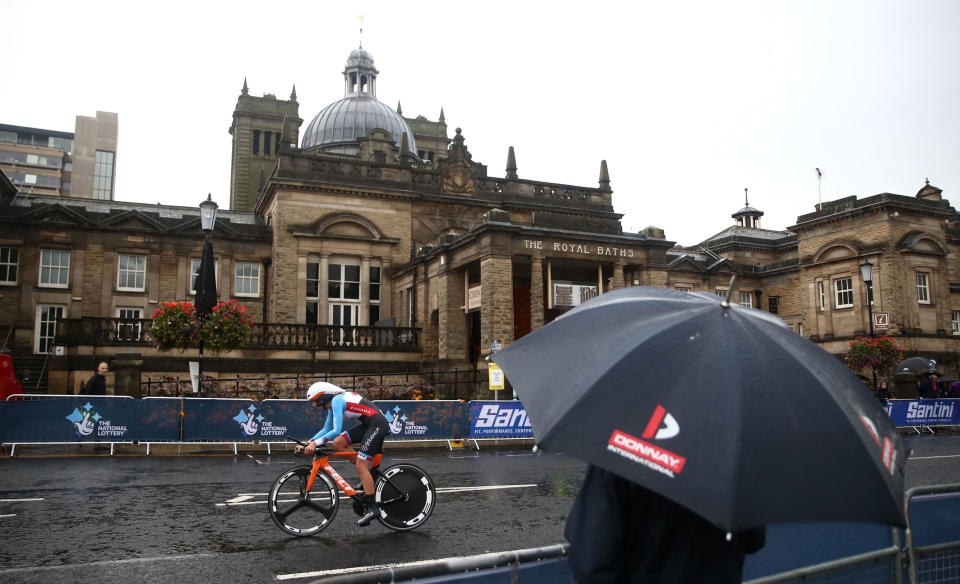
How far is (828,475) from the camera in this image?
8.97ft

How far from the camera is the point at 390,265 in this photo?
36.0m

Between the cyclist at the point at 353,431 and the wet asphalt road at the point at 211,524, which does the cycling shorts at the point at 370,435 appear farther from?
the wet asphalt road at the point at 211,524

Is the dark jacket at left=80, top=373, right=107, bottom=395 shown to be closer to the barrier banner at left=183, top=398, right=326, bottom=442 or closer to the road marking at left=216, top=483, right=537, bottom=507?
the barrier banner at left=183, top=398, right=326, bottom=442

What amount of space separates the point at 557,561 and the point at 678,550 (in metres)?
1.10

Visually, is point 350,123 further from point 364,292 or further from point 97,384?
point 97,384

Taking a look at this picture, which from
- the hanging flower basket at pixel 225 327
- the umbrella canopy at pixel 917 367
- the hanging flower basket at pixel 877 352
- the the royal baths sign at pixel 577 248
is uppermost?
the the royal baths sign at pixel 577 248

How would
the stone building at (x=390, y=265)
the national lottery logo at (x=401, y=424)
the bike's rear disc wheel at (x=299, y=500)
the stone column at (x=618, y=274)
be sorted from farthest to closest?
1. the stone column at (x=618, y=274)
2. the stone building at (x=390, y=265)
3. the national lottery logo at (x=401, y=424)
4. the bike's rear disc wheel at (x=299, y=500)

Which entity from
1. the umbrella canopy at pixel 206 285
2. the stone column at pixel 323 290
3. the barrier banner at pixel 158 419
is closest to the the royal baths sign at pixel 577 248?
the stone column at pixel 323 290

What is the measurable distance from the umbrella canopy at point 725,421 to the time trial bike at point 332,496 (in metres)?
6.32

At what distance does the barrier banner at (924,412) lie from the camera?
24422 mm

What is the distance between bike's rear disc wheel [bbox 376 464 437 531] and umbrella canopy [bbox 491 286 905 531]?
633cm

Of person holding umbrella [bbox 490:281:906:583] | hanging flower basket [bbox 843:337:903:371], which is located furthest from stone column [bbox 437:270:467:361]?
person holding umbrella [bbox 490:281:906:583]

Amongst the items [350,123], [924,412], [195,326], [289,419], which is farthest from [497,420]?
[350,123]

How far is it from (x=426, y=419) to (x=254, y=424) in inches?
177
